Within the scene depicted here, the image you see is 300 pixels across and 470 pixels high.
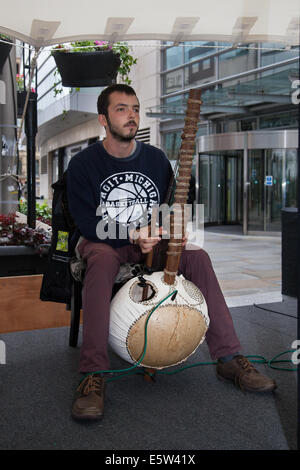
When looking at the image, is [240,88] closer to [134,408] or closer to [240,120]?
[240,120]

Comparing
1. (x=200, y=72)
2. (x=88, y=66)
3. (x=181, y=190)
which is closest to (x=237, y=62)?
(x=200, y=72)

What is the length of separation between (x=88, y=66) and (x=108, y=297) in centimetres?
225

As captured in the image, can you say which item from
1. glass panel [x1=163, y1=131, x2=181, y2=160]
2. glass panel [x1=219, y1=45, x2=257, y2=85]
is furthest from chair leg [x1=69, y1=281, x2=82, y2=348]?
glass panel [x1=163, y1=131, x2=181, y2=160]

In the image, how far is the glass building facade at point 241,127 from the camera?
34.8 ft

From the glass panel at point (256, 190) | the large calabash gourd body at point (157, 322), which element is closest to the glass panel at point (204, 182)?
the glass panel at point (256, 190)

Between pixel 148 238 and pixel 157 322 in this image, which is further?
pixel 148 238

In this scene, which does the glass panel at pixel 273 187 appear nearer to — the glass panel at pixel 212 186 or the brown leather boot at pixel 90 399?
the glass panel at pixel 212 186

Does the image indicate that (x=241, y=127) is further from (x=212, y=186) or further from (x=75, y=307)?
(x=75, y=307)

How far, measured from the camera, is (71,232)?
2588 mm

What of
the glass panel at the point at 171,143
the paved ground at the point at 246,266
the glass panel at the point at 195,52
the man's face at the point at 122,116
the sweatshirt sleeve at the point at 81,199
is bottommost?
the paved ground at the point at 246,266

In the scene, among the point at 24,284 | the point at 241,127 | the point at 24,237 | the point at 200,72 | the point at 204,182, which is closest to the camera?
the point at 24,284

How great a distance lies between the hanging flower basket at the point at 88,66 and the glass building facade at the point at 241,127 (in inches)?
241

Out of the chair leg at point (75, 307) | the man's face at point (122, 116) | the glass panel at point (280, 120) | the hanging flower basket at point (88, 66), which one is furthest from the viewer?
the glass panel at point (280, 120)

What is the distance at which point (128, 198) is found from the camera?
8.14 ft
